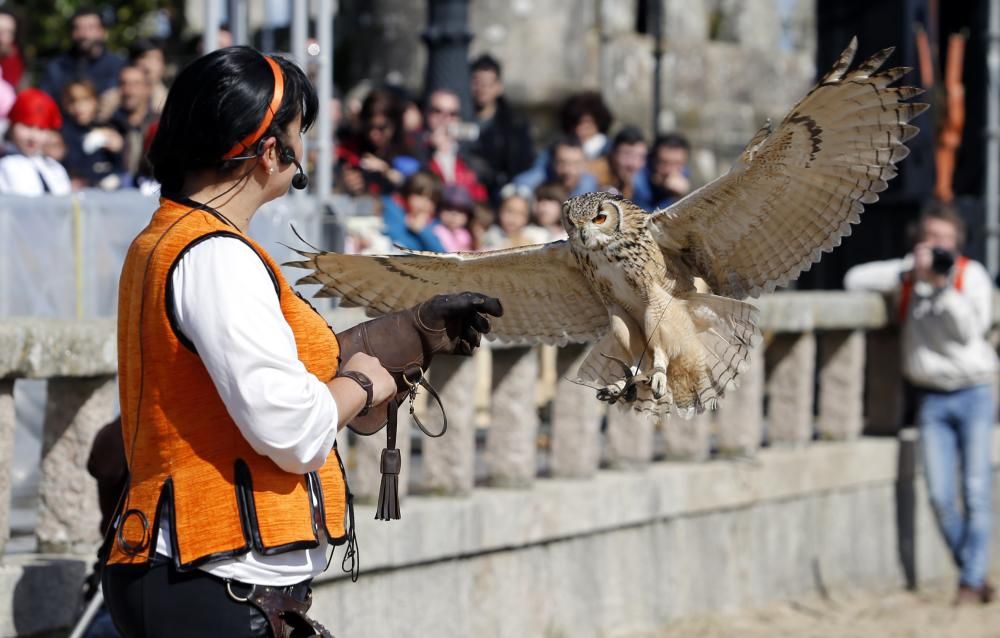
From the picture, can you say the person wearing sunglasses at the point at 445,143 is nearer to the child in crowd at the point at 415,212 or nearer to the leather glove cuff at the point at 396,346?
the child in crowd at the point at 415,212

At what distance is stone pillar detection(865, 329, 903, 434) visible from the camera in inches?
344

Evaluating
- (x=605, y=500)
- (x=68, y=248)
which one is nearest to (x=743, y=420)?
(x=605, y=500)

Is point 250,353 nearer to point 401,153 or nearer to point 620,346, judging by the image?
point 620,346

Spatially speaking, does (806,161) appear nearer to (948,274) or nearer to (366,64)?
(948,274)

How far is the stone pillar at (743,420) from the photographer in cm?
761

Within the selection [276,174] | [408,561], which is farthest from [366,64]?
[276,174]

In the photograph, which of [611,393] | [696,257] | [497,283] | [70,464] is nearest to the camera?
[611,393]

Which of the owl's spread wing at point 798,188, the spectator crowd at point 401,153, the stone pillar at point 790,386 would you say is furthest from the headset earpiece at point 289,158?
A: the stone pillar at point 790,386

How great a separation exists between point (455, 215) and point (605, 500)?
5.86 ft

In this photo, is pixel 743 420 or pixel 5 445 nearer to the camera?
pixel 5 445

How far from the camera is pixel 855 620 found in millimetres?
7766

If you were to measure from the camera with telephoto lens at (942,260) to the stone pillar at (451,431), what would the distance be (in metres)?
2.90

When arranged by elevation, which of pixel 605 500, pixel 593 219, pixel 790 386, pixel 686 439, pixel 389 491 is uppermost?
pixel 593 219

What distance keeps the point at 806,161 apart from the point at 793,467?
13.5 ft
